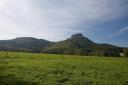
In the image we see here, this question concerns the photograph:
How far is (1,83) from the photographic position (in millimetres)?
26484

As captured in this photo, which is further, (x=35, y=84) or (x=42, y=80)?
(x=42, y=80)

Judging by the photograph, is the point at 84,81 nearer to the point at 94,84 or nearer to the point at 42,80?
the point at 94,84

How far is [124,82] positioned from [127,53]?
473 feet

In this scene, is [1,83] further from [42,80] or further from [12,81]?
[42,80]

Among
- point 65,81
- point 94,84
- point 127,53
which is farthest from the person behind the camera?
point 127,53

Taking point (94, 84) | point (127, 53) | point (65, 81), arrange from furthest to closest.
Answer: point (127, 53)
point (65, 81)
point (94, 84)

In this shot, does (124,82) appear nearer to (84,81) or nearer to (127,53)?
(84,81)

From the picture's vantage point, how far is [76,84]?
26.3 m

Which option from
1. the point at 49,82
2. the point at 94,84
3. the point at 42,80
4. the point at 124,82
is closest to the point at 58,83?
the point at 49,82

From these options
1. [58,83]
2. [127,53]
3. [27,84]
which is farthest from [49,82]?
[127,53]

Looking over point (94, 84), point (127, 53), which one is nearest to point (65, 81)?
point (94, 84)

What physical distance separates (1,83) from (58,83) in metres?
7.55

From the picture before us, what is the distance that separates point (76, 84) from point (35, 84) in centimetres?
539

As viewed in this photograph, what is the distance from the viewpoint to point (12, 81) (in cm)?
2750
